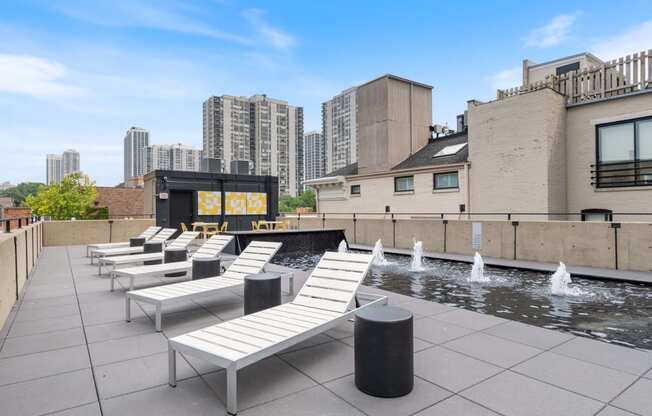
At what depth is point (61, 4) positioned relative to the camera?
12.5 metres

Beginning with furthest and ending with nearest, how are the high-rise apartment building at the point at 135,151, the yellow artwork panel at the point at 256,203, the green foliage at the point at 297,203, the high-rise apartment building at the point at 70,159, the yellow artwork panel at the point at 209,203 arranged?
1. the high-rise apartment building at the point at 70,159
2. the high-rise apartment building at the point at 135,151
3. the green foliage at the point at 297,203
4. the yellow artwork panel at the point at 256,203
5. the yellow artwork panel at the point at 209,203

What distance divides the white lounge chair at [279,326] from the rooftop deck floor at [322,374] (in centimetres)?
33

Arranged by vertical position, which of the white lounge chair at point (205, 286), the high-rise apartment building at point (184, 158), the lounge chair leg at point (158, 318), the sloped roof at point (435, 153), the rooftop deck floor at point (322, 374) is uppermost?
the high-rise apartment building at point (184, 158)

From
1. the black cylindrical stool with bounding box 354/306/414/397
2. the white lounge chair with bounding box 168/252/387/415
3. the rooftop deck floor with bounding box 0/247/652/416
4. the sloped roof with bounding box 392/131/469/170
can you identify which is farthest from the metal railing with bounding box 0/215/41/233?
the sloped roof with bounding box 392/131/469/170

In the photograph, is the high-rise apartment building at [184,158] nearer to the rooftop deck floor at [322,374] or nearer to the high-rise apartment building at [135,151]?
the high-rise apartment building at [135,151]

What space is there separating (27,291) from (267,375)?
6.48 m

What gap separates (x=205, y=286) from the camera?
569 centimetres

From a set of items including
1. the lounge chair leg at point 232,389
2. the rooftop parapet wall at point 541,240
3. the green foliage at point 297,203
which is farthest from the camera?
the green foliage at point 297,203

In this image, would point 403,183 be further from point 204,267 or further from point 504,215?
point 204,267

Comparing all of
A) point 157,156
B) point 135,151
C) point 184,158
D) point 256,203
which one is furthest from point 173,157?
point 256,203

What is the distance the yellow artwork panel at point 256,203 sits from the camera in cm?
2484

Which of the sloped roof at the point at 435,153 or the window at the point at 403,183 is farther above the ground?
the sloped roof at the point at 435,153

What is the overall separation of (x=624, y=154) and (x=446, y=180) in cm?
756

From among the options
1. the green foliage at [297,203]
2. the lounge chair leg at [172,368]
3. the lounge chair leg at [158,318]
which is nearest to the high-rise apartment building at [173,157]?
the green foliage at [297,203]
